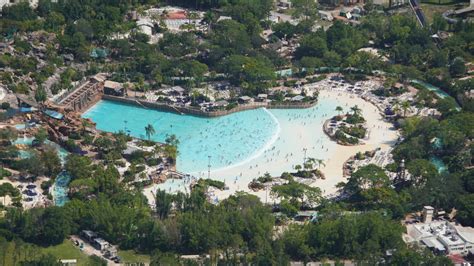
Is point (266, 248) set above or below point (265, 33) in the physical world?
above

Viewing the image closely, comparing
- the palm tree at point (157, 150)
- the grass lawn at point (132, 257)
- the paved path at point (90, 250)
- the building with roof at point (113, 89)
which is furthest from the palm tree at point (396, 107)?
the paved path at point (90, 250)

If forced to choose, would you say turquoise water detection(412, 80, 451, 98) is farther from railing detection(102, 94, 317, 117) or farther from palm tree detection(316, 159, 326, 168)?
palm tree detection(316, 159, 326, 168)

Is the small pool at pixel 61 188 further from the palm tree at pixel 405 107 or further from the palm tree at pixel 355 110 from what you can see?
the palm tree at pixel 405 107

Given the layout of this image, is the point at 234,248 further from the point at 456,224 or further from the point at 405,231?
the point at 456,224

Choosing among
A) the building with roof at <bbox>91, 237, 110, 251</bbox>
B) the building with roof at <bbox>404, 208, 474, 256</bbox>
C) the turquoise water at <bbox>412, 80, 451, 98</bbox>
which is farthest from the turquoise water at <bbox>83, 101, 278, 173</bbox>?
the building with roof at <bbox>404, 208, 474, 256</bbox>

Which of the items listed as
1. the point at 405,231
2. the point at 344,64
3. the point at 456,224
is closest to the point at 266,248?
the point at 405,231
